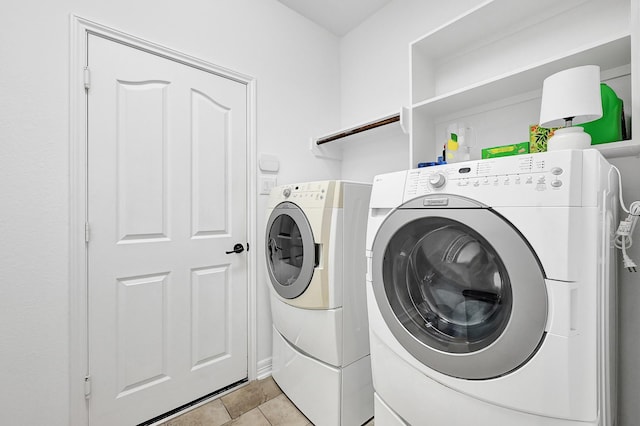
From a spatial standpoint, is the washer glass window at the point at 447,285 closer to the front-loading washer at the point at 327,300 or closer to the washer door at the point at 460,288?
the washer door at the point at 460,288

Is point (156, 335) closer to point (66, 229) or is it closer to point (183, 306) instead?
point (183, 306)

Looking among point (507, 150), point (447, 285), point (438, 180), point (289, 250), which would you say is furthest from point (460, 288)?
point (289, 250)

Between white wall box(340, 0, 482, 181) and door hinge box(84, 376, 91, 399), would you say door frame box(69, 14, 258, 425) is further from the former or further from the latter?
white wall box(340, 0, 482, 181)

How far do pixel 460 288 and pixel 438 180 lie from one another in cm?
36

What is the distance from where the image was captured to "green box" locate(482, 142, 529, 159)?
131 centimetres

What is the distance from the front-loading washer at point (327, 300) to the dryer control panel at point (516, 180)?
565mm

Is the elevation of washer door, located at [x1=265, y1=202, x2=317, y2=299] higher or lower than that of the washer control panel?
lower

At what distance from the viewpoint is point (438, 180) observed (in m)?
0.89

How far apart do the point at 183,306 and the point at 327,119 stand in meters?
1.75

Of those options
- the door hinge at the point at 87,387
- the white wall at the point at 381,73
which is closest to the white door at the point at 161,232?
the door hinge at the point at 87,387

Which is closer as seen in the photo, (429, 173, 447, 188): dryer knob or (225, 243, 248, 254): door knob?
(429, 173, 447, 188): dryer knob

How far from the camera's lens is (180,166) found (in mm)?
1610

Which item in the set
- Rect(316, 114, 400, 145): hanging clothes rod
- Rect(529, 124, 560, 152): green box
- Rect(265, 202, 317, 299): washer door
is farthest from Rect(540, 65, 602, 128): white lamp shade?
Rect(265, 202, 317, 299): washer door

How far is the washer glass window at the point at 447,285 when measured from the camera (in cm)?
82
